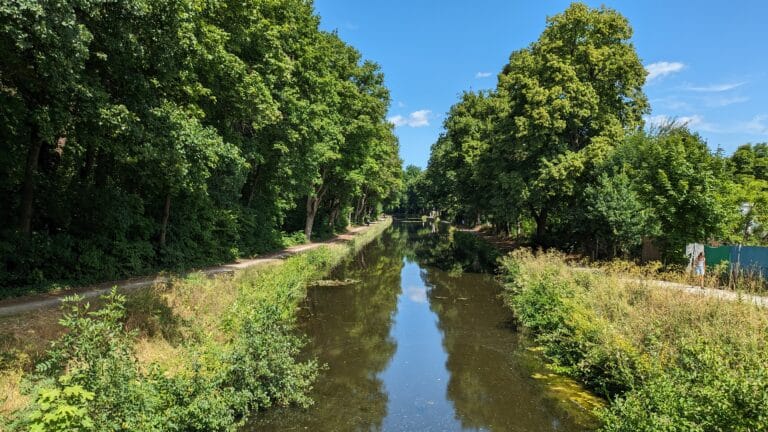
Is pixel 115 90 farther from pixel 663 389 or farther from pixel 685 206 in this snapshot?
pixel 685 206

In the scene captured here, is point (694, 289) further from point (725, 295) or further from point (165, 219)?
point (165, 219)

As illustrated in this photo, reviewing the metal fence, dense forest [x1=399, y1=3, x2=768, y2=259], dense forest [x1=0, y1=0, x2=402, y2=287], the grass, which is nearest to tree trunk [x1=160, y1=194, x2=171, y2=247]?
dense forest [x1=0, y1=0, x2=402, y2=287]

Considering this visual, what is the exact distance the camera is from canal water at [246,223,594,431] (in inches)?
341

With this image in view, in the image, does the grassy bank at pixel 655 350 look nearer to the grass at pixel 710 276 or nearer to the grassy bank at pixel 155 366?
the grass at pixel 710 276

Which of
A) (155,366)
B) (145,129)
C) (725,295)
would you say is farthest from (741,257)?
(145,129)

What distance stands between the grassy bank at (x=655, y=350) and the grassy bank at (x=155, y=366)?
6.33m

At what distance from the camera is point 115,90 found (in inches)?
448

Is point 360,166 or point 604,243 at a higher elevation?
point 360,166

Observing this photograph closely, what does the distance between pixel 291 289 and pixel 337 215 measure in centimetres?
3899

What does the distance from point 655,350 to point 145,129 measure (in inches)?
511

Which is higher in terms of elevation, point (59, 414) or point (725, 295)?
point (725, 295)

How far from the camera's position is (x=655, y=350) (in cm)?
866

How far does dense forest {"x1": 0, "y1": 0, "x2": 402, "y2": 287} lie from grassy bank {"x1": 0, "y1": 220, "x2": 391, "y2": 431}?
3938mm

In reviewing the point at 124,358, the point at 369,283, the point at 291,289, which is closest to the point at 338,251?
the point at 369,283
